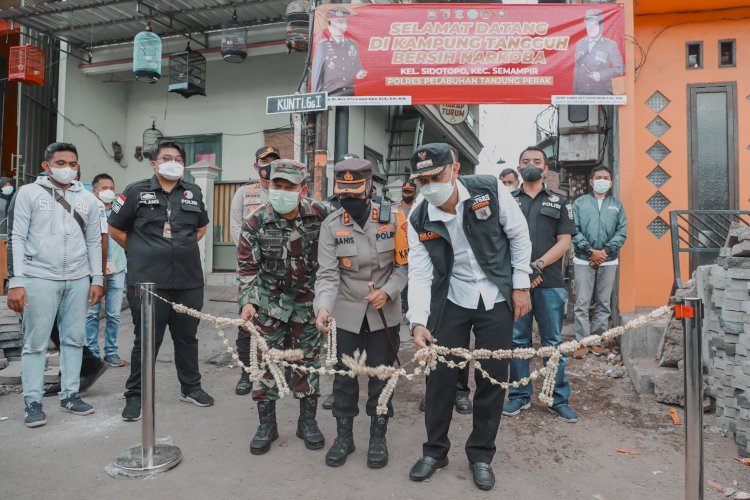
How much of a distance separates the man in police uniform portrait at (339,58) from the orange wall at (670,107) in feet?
12.5

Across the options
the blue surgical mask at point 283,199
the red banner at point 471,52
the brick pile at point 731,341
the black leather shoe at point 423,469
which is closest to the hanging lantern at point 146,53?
the red banner at point 471,52

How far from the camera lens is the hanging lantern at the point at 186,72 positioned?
993 cm

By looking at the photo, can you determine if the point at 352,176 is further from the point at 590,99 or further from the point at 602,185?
the point at 590,99

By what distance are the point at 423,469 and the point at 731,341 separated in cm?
253

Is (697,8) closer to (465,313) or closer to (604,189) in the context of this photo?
(604,189)

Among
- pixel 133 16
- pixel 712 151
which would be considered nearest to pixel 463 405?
pixel 712 151

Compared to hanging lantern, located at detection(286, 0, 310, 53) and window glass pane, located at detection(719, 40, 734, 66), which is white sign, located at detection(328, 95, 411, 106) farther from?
window glass pane, located at detection(719, 40, 734, 66)

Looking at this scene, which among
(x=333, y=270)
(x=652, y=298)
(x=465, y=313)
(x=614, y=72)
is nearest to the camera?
(x=465, y=313)

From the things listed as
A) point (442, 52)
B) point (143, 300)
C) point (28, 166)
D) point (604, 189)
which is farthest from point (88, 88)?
point (604, 189)

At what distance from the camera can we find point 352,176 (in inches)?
122

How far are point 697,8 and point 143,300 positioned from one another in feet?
24.2

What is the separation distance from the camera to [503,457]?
3.25 metres

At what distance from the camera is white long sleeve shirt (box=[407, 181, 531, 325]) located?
2863 millimetres

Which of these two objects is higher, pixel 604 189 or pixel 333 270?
pixel 604 189
